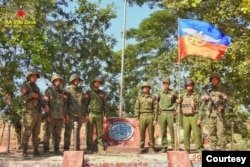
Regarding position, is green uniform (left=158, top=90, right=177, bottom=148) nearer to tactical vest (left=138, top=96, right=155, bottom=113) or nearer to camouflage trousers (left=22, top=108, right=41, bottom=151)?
tactical vest (left=138, top=96, right=155, bottom=113)

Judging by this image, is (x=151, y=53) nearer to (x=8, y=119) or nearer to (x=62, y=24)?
(x=62, y=24)

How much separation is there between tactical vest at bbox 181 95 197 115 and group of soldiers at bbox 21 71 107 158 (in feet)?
6.34

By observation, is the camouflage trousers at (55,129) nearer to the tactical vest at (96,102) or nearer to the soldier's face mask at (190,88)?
the tactical vest at (96,102)

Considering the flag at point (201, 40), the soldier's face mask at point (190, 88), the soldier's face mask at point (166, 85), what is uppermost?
the flag at point (201, 40)

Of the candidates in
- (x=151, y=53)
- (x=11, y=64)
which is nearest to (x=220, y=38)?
(x=11, y=64)

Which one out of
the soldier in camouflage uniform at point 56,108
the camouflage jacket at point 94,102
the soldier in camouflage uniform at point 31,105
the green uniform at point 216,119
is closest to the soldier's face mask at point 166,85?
the green uniform at point 216,119

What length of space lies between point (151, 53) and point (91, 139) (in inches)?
427

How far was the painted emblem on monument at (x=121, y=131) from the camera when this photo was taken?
13.1 meters

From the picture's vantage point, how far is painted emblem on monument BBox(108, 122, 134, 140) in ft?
43.0

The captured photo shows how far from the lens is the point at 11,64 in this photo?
14.2 meters

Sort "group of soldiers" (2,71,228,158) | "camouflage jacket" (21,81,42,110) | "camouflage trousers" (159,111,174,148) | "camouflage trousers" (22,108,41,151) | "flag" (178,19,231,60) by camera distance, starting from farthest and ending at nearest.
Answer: "camouflage trousers" (159,111,174,148)
"flag" (178,19,231,60)
"group of soldiers" (2,71,228,158)
"camouflage trousers" (22,108,41,151)
"camouflage jacket" (21,81,42,110)

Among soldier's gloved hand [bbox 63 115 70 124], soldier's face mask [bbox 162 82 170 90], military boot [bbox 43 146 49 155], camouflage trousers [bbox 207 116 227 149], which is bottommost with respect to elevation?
military boot [bbox 43 146 49 155]

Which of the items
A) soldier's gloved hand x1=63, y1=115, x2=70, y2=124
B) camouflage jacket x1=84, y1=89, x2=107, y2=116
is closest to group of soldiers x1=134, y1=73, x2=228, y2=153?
camouflage jacket x1=84, y1=89, x2=107, y2=116

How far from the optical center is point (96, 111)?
1215cm
